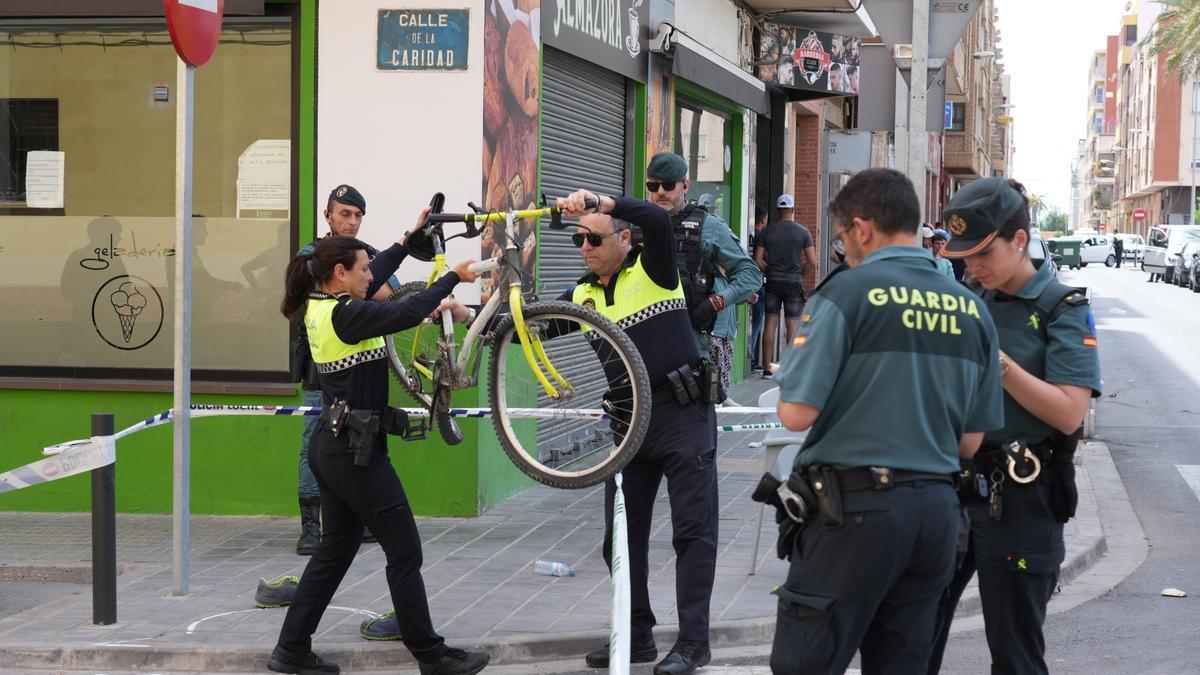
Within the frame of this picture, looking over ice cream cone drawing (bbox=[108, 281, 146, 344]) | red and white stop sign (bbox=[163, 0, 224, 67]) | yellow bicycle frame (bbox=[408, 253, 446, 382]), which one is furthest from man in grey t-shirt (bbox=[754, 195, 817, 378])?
red and white stop sign (bbox=[163, 0, 224, 67])

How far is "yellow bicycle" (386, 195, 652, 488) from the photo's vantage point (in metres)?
5.63

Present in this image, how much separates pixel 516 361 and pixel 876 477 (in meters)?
3.22

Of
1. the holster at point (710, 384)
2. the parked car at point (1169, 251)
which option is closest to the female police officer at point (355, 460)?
the holster at point (710, 384)

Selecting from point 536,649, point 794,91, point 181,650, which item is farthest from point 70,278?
point 794,91

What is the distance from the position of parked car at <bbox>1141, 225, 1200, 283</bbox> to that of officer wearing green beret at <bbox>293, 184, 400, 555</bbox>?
4483cm

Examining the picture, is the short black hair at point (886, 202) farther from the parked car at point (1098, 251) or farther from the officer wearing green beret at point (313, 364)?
the parked car at point (1098, 251)

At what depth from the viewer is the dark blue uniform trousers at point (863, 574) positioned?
362 cm

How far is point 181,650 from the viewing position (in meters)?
5.98

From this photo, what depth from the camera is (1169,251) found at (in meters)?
50.4

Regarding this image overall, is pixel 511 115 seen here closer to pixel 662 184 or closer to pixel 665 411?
pixel 662 184

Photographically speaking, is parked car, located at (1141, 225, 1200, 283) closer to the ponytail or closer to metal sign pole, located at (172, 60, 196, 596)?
metal sign pole, located at (172, 60, 196, 596)

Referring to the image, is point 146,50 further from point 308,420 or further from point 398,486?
point 398,486

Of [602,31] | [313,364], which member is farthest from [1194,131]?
[313,364]

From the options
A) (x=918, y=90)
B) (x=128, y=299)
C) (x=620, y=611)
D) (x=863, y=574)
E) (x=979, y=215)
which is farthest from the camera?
(x=918, y=90)
